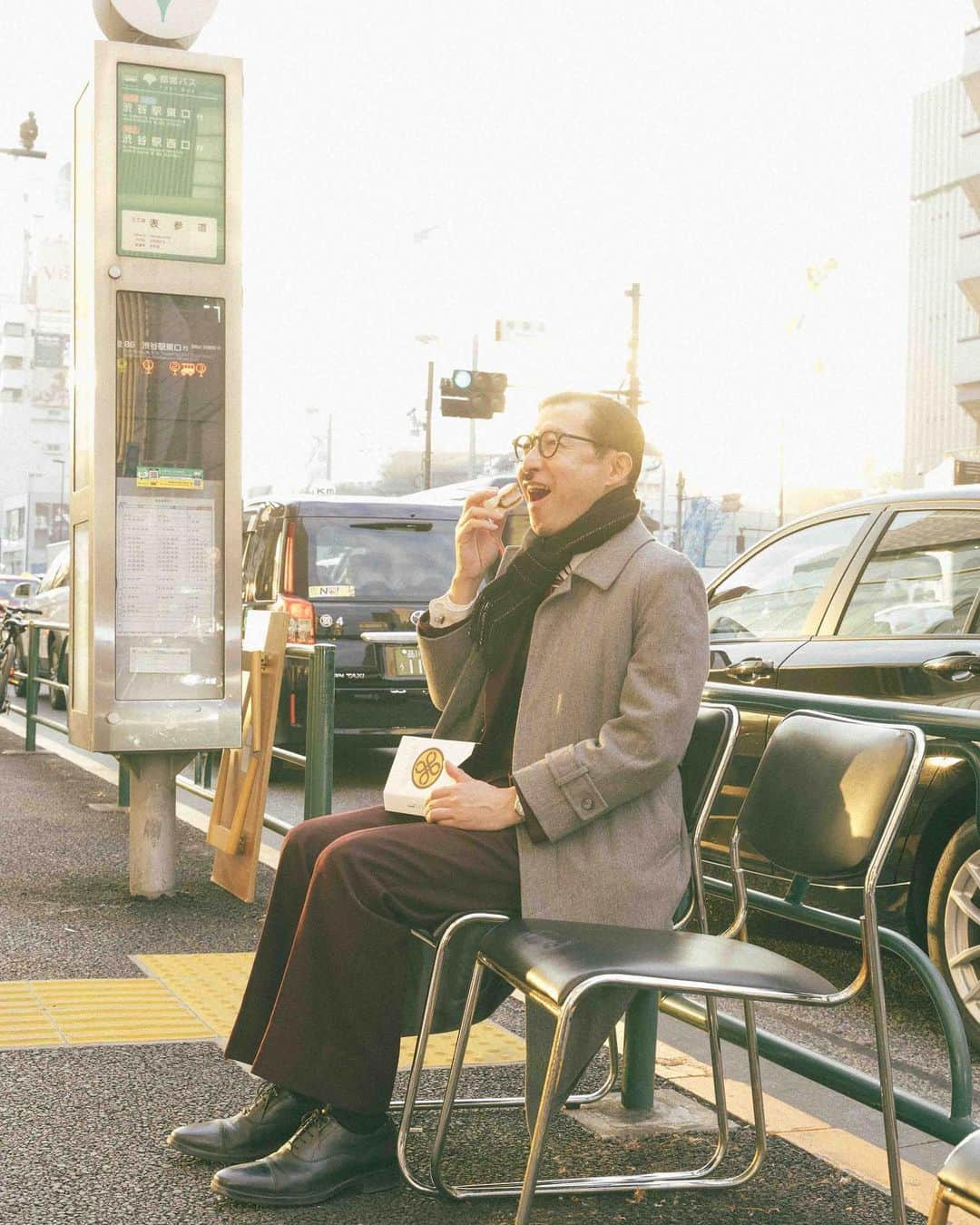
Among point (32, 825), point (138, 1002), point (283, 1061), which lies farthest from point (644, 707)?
point (32, 825)

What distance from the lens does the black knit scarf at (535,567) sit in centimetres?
334

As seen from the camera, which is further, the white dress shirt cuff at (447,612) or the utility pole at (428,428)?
the utility pole at (428,428)

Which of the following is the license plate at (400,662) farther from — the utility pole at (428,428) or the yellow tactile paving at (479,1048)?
the utility pole at (428,428)

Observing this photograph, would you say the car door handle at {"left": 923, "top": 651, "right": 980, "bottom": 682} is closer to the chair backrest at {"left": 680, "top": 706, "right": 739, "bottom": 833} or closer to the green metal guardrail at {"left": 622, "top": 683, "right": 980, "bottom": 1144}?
the green metal guardrail at {"left": 622, "top": 683, "right": 980, "bottom": 1144}

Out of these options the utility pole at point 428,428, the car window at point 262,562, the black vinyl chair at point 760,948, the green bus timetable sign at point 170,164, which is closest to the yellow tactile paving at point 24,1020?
the black vinyl chair at point 760,948

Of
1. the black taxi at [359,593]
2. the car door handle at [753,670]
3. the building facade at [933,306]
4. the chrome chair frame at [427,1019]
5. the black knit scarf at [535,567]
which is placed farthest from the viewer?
the building facade at [933,306]

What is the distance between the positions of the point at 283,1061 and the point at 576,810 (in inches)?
28.8

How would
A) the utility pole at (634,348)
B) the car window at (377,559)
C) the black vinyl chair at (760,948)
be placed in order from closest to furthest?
the black vinyl chair at (760,948)
the car window at (377,559)
the utility pole at (634,348)

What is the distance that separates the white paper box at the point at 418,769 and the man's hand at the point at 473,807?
0.07 m

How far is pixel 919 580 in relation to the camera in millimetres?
5324

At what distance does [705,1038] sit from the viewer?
14.6ft

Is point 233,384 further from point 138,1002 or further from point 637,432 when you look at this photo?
point 637,432

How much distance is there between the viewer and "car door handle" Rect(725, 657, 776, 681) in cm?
562

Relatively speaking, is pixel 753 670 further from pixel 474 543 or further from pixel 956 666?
pixel 474 543
